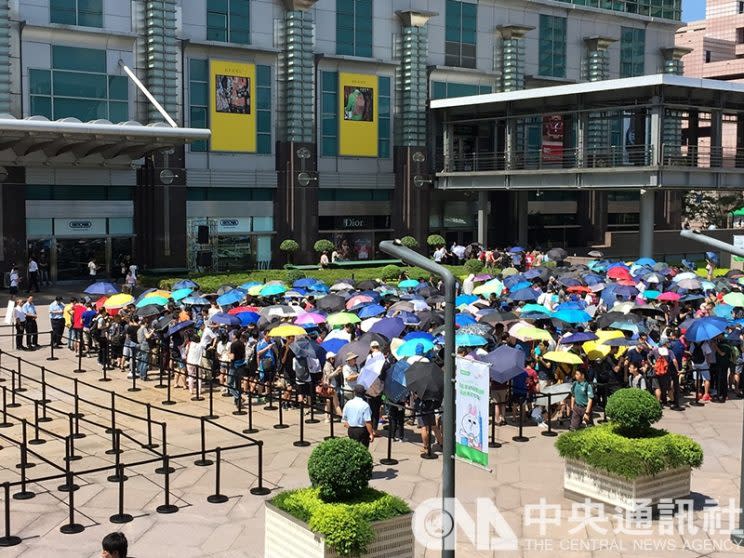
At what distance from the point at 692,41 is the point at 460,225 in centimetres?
6906

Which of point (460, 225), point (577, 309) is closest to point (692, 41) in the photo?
point (460, 225)

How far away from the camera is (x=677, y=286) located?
93.5 feet

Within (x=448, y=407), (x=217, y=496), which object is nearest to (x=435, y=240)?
(x=217, y=496)

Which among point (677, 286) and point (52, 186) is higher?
point (52, 186)

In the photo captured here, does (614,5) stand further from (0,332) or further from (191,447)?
(191,447)

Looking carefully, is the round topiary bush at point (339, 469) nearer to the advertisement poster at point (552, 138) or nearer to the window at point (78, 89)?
the window at point (78, 89)

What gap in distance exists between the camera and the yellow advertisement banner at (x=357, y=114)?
53344mm

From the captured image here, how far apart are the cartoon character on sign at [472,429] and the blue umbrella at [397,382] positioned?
6.74 meters

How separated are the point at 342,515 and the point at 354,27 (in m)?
46.1

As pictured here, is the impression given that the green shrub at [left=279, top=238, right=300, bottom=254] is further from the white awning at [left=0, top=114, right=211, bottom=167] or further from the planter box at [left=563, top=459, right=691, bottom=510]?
the planter box at [left=563, top=459, right=691, bottom=510]

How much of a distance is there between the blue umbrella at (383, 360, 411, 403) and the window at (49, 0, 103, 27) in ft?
107

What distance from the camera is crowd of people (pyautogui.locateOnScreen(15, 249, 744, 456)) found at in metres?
18.5

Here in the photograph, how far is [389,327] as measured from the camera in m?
21.3

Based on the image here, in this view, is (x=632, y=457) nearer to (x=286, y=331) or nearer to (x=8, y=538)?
(x=8, y=538)
